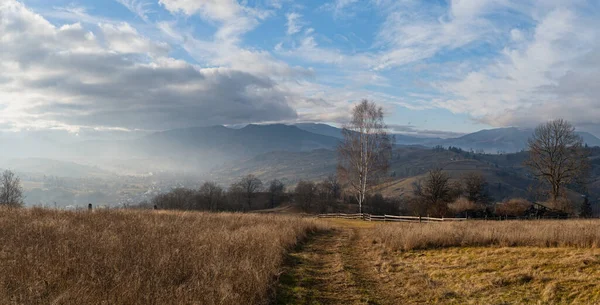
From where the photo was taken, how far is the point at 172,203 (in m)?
85.4

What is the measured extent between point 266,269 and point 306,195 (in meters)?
91.0

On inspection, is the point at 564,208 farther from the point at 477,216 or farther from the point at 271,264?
the point at 271,264

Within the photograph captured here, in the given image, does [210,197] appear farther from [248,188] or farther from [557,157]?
[557,157]

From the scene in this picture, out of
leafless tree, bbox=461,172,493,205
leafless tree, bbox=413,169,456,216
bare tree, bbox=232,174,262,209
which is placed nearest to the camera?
leafless tree, bbox=413,169,456,216

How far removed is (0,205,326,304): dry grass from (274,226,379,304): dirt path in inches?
18.5

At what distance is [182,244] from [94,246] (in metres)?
2.21

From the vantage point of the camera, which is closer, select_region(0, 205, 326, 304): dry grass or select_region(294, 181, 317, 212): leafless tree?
select_region(0, 205, 326, 304): dry grass

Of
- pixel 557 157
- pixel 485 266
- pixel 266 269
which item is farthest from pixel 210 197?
pixel 485 266

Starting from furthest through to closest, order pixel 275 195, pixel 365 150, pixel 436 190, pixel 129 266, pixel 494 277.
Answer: pixel 275 195
pixel 436 190
pixel 365 150
pixel 494 277
pixel 129 266

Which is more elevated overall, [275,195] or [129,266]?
[129,266]

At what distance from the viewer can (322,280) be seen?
9125 mm

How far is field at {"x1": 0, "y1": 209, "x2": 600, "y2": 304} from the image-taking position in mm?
6223

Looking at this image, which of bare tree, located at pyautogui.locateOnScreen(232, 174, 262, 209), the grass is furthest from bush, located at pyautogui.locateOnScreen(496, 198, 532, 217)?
bare tree, located at pyautogui.locateOnScreen(232, 174, 262, 209)

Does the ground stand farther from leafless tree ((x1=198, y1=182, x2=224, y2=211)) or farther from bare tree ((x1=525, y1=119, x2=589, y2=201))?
leafless tree ((x1=198, y1=182, x2=224, y2=211))
